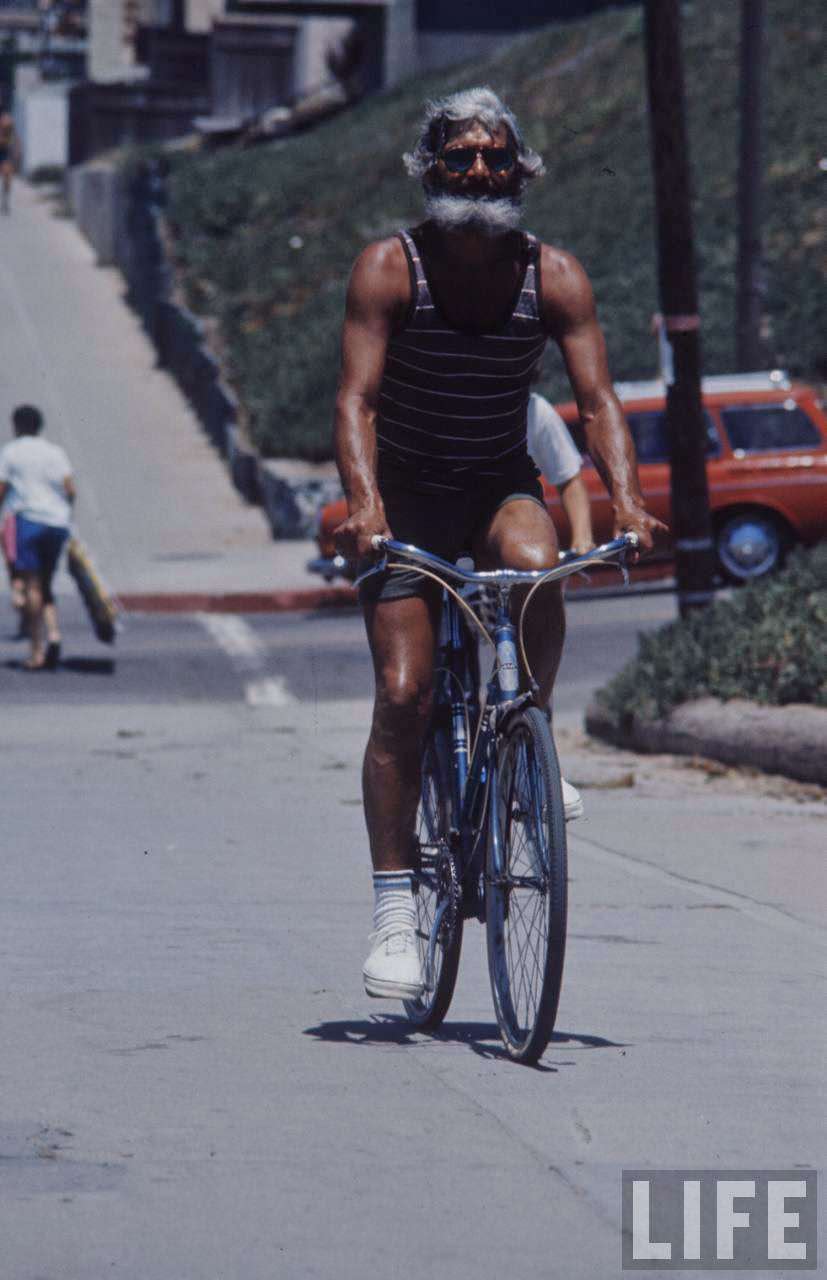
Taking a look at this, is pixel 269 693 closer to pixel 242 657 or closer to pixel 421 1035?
pixel 242 657

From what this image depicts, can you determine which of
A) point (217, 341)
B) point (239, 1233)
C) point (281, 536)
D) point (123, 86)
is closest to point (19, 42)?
point (123, 86)

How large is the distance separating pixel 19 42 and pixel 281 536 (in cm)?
6850

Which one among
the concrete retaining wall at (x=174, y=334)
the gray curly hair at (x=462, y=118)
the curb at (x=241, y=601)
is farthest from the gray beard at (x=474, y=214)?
the concrete retaining wall at (x=174, y=334)

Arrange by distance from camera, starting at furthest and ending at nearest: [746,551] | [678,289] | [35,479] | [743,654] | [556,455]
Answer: [746,551]
[35,479]
[678,289]
[743,654]
[556,455]

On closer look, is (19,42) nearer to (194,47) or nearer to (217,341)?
(194,47)

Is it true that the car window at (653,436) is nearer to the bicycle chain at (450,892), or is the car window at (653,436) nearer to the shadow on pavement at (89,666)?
the shadow on pavement at (89,666)

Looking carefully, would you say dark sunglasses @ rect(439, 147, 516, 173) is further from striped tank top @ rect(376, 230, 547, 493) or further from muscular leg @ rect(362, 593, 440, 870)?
muscular leg @ rect(362, 593, 440, 870)

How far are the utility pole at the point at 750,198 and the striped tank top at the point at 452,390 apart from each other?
61.2ft

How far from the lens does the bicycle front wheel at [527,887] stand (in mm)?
5035

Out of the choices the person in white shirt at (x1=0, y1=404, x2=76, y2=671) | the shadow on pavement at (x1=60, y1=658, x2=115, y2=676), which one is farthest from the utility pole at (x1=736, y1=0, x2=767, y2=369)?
the person in white shirt at (x1=0, y1=404, x2=76, y2=671)

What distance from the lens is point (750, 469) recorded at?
21234 millimetres

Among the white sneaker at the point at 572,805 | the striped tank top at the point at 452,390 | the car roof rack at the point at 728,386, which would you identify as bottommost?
the white sneaker at the point at 572,805

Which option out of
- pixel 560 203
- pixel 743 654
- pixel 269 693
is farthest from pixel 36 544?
pixel 560 203

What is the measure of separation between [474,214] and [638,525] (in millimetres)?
771
